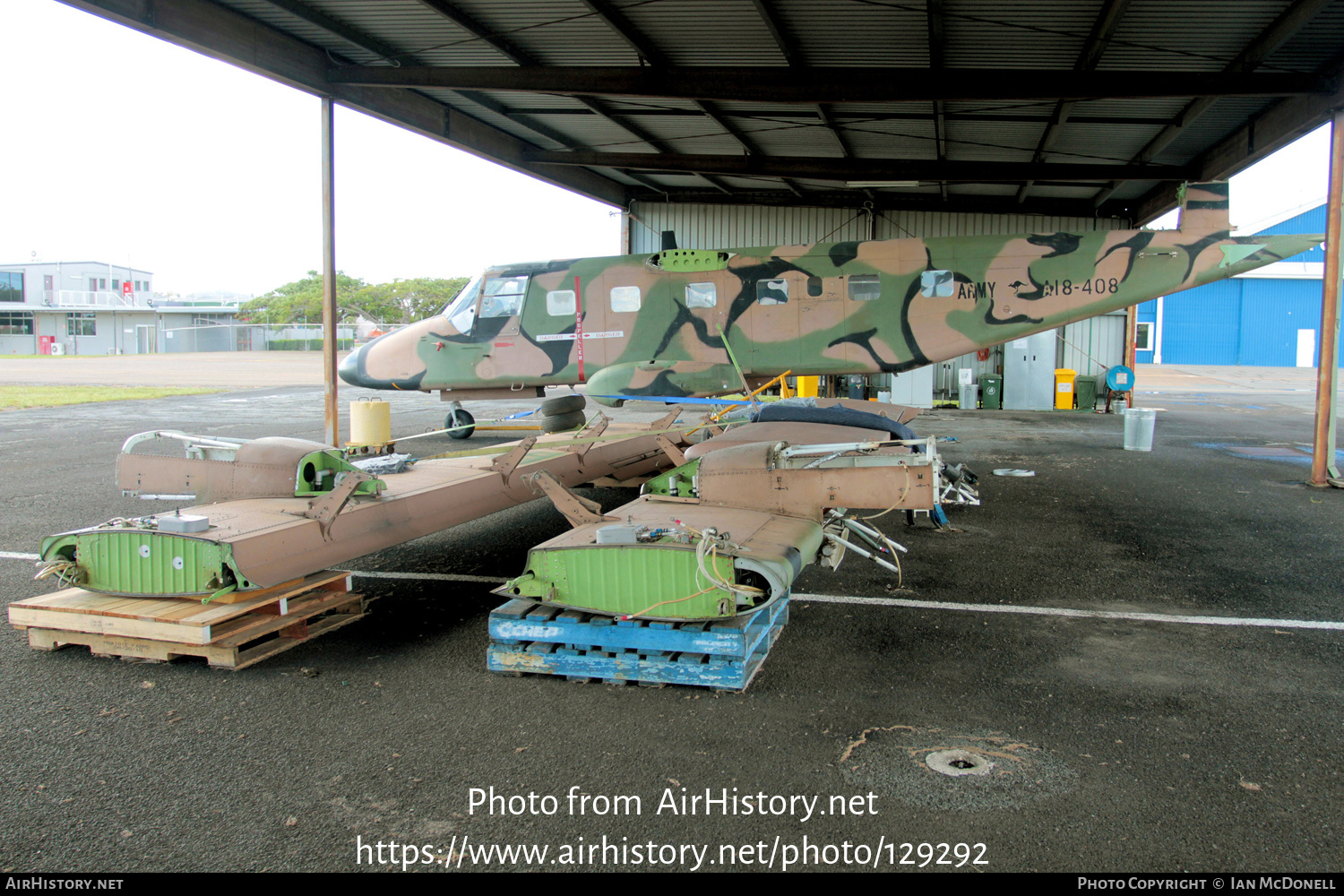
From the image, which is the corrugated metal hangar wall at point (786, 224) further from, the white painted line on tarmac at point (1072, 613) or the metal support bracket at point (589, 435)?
the white painted line on tarmac at point (1072, 613)

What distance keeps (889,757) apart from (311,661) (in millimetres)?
3195

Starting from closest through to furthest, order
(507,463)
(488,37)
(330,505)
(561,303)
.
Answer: (330,505), (507,463), (488,37), (561,303)

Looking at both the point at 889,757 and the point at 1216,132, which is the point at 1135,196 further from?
the point at 889,757

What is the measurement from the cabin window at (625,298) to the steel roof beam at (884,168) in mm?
4311

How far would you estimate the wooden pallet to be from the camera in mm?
4406

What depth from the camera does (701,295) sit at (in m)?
11.2

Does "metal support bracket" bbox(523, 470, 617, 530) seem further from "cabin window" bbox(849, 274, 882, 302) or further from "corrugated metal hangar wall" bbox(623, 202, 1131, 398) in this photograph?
"corrugated metal hangar wall" bbox(623, 202, 1131, 398)

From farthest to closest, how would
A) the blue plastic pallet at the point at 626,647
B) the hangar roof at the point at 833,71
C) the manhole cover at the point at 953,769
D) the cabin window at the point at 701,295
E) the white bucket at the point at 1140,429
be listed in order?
the white bucket at the point at 1140,429, the cabin window at the point at 701,295, the hangar roof at the point at 833,71, the blue plastic pallet at the point at 626,647, the manhole cover at the point at 953,769

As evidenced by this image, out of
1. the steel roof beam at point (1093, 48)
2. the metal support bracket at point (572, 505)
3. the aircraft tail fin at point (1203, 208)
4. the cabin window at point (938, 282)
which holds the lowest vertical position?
the metal support bracket at point (572, 505)

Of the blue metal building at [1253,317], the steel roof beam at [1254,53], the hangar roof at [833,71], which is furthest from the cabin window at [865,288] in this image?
the blue metal building at [1253,317]

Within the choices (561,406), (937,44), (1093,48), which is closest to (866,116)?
(937,44)

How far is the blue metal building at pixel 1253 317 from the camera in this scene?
4334cm

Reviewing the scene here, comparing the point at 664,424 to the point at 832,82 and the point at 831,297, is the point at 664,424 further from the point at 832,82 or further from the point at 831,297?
the point at 832,82

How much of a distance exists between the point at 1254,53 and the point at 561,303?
9143 millimetres
